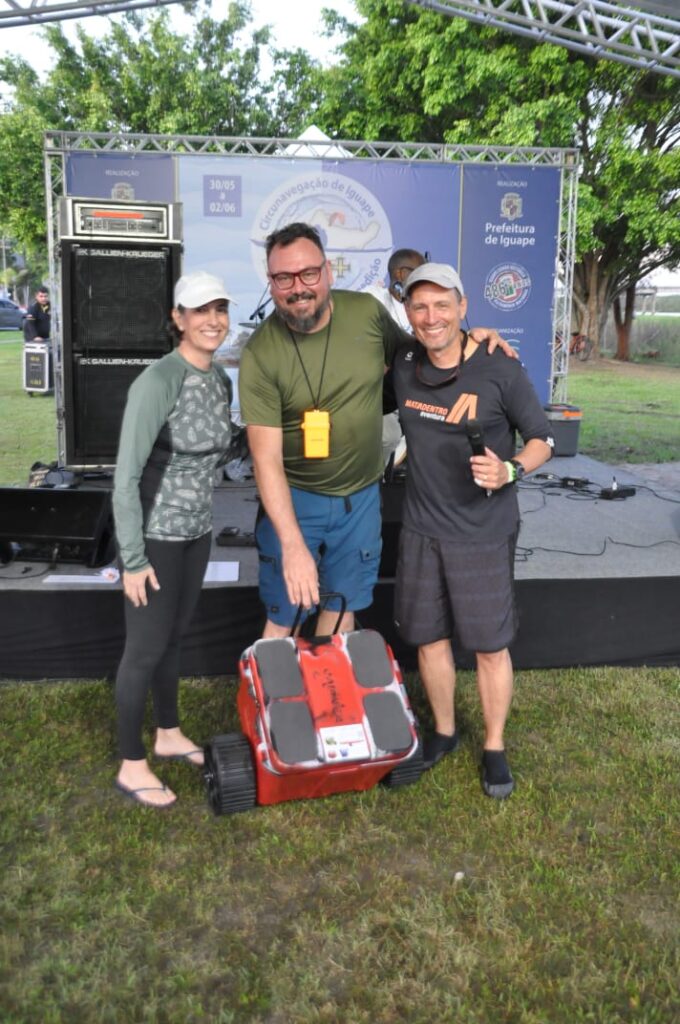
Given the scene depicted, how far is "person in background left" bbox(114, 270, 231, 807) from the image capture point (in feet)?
6.98

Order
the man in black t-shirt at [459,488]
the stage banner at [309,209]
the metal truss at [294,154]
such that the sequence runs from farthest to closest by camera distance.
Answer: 1. the stage banner at [309,209]
2. the metal truss at [294,154]
3. the man in black t-shirt at [459,488]

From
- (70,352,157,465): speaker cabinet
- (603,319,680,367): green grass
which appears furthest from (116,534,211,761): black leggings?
(603,319,680,367): green grass

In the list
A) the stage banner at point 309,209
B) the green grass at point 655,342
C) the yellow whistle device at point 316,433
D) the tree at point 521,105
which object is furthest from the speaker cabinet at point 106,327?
the green grass at point 655,342

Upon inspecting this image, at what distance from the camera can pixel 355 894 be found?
2107mm

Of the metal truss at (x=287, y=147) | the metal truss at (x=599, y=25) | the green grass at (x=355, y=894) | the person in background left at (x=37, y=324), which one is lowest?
the green grass at (x=355, y=894)

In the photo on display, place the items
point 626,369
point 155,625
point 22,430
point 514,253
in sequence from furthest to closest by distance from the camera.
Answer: point 626,369, point 22,430, point 514,253, point 155,625

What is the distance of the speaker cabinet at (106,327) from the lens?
4672 mm

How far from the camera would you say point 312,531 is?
7.97 ft

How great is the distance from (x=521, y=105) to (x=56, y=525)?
13.6 meters

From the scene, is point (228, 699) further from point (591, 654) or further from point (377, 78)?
point (377, 78)

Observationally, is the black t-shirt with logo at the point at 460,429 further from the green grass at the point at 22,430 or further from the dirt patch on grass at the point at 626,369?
the dirt patch on grass at the point at 626,369

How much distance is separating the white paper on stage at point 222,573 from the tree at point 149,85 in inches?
668

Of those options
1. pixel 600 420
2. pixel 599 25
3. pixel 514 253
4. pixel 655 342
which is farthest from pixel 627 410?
pixel 655 342

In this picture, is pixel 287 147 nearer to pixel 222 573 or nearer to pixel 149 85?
pixel 222 573
